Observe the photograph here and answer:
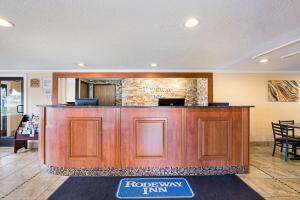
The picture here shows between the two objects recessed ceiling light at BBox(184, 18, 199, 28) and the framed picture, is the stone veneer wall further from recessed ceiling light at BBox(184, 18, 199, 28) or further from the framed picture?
recessed ceiling light at BBox(184, 18, 199, 28)

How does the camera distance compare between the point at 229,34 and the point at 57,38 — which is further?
the point at 57,38

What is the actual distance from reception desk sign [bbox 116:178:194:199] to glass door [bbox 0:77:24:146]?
4.63 meters

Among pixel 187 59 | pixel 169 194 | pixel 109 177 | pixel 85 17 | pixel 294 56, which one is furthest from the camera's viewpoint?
pixel 187 59

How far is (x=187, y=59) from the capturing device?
4.51 metres

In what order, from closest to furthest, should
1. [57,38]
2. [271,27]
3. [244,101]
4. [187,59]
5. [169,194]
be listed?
1. [271,27]
2. [169,194]
3. [57,38]
4. [187,59]
5. [244,101]

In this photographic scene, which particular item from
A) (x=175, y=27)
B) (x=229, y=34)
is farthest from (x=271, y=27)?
(x=175, y=27)

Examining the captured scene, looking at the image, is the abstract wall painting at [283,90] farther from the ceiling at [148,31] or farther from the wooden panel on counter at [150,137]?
the wooden panel on counter at [150,137]

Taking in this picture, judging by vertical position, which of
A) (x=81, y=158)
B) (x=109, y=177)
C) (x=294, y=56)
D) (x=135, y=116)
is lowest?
(x=109, y=177)

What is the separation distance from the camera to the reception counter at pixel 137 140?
3.45 meters

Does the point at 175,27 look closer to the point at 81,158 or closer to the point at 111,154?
the point at 111,154

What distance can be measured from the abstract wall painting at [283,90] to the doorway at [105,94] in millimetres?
5901

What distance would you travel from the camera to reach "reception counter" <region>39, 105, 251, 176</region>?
345cm

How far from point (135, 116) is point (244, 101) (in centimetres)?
402

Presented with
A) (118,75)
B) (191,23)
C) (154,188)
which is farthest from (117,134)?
(118,75)
